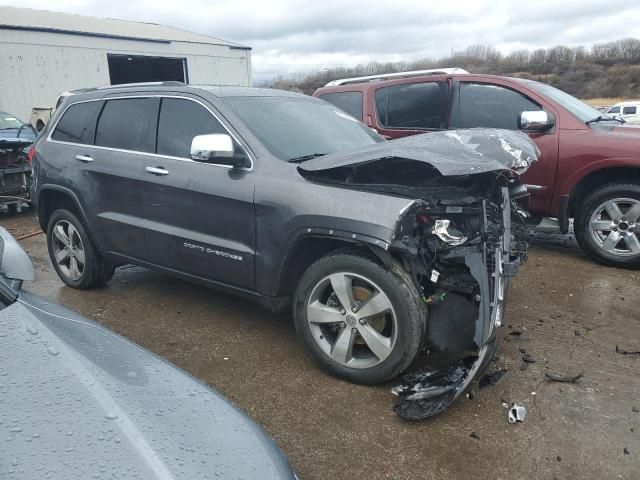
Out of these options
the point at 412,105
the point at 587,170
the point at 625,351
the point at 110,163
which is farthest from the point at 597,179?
the point at 110,163

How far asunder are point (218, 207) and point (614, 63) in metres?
73.4

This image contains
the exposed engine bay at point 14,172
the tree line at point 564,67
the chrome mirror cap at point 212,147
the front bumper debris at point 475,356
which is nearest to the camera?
the front bumper debris at point 475,356

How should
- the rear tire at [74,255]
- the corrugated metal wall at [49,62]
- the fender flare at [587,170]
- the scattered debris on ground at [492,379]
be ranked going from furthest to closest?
1. the corrugated metal wall at [49,62]
2. the fender flare at [587,170]
3. the rear tire at [74,255]
4. the scattered debris on ground at [492,379]

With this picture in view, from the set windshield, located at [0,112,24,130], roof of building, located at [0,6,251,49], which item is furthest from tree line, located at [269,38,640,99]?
windshield, located at [0,112,24,130]

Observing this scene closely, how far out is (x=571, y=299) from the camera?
4402 millimetres

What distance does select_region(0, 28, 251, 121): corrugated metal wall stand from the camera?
16.1 m

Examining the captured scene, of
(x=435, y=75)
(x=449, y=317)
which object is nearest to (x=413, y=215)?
(x=449, y=317)

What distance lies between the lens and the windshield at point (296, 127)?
353 centimetres

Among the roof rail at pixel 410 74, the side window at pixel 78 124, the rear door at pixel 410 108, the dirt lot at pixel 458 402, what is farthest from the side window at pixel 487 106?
the side window at pixel 78 124

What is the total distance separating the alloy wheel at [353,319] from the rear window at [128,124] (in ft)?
6.03

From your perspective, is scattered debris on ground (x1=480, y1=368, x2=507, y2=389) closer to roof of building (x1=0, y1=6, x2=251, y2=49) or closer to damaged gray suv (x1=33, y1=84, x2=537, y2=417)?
damaged gray suv (x1=33, y1=84, x2=537, y2=417)

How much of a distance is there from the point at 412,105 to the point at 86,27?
18.0m

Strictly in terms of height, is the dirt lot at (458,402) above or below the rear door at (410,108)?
below

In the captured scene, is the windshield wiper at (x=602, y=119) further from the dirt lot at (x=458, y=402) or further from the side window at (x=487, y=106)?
the dirt lot at (x=458, y=402)
